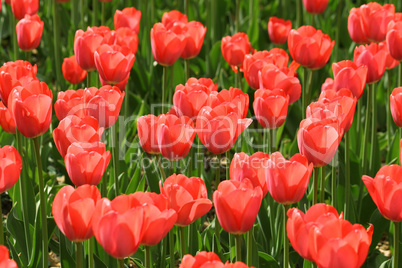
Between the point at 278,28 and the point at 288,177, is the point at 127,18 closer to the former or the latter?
the point at 278,28

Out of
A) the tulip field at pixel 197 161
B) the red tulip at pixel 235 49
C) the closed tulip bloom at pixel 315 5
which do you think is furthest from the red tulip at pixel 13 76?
the closed tulip bloom at pixel 315 5

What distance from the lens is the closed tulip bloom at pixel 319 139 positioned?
6.09 feet

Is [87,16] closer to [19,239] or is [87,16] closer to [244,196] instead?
[19,239]

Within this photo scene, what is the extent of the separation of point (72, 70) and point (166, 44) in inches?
20.5

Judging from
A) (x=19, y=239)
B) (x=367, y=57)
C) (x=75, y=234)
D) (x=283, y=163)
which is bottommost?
(x=19, y=239)

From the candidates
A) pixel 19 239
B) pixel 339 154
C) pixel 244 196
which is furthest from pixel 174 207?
pixel 339 154

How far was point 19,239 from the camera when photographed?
2305 millimetres

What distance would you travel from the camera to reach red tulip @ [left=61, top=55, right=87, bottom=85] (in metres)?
2.96

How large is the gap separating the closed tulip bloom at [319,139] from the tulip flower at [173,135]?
31cm

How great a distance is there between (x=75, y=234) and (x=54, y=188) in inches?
44.7

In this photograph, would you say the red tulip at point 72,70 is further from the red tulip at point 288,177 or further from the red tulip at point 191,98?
the red tulip at point 288,177

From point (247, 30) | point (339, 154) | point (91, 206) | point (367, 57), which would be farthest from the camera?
point (247, 30)

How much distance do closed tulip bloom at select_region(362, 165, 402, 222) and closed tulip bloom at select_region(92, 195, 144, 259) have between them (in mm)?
579

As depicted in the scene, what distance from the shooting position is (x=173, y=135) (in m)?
1.98
